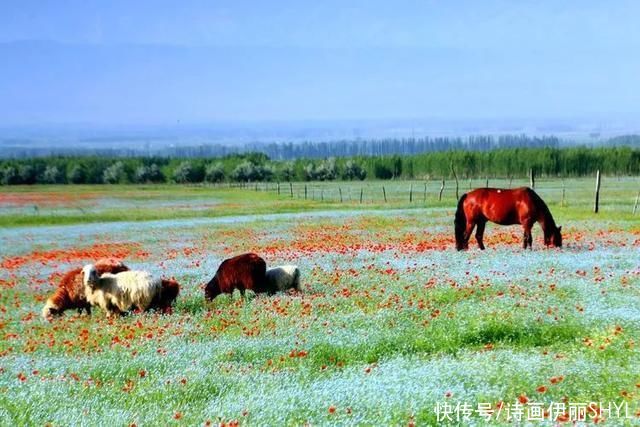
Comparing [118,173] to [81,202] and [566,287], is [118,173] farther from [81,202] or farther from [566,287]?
[566,287]

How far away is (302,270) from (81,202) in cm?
6016

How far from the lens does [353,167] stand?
157875 mm

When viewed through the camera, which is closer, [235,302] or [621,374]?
[621,374]

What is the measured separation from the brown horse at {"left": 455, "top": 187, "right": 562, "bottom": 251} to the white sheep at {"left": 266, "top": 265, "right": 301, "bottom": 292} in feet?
31.8

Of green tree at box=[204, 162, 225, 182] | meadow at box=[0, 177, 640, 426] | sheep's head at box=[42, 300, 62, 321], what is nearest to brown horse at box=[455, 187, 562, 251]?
meadow at box=[0, 177, 640, 426]

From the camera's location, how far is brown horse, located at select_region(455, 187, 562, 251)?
90.2ft

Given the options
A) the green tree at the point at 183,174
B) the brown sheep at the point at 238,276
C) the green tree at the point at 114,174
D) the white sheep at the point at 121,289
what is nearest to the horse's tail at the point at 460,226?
the brown sheep at the point at 238,276

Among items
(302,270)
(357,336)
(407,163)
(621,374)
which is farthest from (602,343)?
(407,163)

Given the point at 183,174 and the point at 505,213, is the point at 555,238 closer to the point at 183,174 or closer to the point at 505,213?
the point at 505,213

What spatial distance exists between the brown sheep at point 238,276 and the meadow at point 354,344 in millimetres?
388

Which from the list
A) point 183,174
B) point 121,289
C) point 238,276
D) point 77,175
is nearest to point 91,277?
point 121,289

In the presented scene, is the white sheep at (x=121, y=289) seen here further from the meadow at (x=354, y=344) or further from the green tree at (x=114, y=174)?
the green tree at (x=114, y=174)

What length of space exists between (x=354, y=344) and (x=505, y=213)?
15766 mm

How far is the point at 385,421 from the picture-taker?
9.48 m
